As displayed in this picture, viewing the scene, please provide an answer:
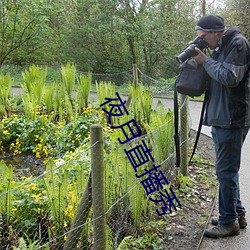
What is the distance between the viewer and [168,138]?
14.2 ft

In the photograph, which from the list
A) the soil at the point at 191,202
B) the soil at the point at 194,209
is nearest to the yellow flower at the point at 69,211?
the soil at the point at 191,202

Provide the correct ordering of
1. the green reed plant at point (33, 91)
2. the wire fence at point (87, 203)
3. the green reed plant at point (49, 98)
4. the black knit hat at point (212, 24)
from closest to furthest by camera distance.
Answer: the wire fence at point (87, 203), the black knit hat at point (212, 24), the green reed plant at point (33, 91), the green reed plant at point (49, 98)

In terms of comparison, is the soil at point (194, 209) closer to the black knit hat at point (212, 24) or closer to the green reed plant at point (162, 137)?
the green reed plant at point (162, 137)

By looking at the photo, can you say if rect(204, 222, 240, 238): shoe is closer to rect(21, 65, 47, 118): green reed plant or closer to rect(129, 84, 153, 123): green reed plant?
rect(129, 84, 153, 123): green reed plant

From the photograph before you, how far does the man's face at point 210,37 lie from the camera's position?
10.1 ft

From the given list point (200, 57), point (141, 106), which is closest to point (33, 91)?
point (141, 106)

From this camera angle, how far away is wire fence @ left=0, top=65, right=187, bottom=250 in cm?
256

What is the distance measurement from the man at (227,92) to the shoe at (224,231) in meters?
0.25

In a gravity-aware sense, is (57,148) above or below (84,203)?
below

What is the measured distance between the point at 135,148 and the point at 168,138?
3.21 feet

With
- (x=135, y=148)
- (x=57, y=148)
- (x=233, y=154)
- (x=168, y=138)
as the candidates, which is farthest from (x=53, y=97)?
(x=233, y=154)

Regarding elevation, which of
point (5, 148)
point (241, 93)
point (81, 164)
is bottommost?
point (5, 148)

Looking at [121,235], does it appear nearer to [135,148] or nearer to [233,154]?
[135,148]

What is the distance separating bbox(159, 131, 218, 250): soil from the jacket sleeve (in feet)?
4.75
